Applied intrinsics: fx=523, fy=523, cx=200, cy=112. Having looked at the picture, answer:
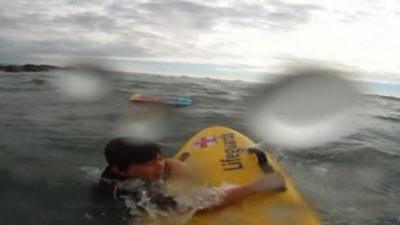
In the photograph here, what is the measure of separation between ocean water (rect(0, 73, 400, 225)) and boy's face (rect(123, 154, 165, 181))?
0.59 metres

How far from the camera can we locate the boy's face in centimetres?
517

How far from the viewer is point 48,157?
7906mm

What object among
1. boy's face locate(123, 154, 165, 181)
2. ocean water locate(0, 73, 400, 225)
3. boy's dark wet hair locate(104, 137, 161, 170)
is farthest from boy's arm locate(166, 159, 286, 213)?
ocean water locate(0, 73, 400, 225)

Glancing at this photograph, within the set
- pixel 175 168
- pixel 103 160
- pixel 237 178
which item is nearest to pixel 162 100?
pixel 103 160

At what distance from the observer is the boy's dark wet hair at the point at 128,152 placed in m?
5.11

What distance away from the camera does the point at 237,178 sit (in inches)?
233

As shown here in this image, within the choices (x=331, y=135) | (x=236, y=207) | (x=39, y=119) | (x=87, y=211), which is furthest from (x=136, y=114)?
(x=236, y=207)

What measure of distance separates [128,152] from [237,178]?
143cm

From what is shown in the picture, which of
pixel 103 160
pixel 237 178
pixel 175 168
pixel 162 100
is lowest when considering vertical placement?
pixel 103 160

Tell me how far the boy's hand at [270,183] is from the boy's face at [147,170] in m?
0.96

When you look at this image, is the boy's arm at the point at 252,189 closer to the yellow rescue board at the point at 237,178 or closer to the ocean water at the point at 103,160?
the yellow rescue board at the point at 237,178

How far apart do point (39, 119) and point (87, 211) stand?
19.0 feet

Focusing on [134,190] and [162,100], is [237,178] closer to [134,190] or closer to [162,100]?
[134,190]

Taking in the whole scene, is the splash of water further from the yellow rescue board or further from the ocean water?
the ocean water
